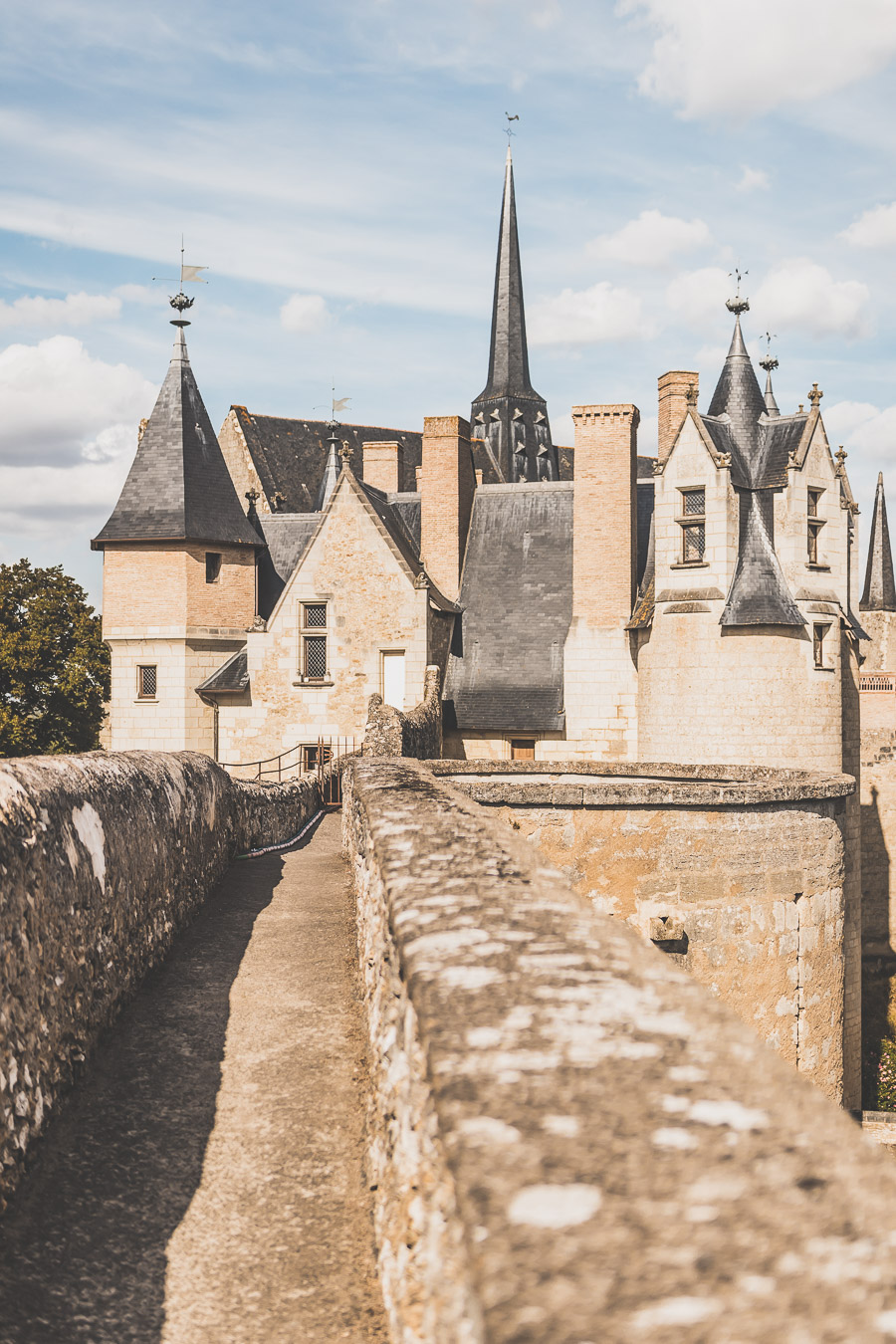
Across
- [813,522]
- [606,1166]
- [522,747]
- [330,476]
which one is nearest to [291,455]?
[330,476]

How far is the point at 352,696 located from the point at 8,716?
1348cm

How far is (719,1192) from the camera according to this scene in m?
1.59

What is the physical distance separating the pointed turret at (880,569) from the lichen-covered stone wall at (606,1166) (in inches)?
1958

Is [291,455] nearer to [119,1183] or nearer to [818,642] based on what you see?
[818,642]

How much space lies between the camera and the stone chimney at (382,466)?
32.2 meters

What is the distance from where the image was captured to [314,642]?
25.8 m

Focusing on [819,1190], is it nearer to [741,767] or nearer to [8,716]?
[741,767]

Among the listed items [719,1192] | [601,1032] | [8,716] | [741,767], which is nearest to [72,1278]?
[601,1032]

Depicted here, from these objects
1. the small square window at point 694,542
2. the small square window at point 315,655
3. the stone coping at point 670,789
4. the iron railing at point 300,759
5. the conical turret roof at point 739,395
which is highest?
the conical turret roof at point 739,395

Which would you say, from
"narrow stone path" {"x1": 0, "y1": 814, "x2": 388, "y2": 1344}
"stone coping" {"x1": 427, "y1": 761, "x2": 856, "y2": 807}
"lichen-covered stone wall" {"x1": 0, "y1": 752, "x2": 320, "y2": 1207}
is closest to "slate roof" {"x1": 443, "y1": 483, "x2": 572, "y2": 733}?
"stone coping" {"x1": 427, "y1": 761, "x2": 856, "y2": 807}

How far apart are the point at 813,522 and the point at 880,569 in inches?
1163

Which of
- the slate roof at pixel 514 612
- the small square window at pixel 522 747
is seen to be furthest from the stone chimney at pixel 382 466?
the small square window at pixel 522 747

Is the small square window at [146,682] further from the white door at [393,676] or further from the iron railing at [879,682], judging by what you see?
the iron railing at [879,682]

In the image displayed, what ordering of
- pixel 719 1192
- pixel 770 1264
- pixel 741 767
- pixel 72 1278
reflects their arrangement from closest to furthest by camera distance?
pixel 770 1264 → pixel 719 1192 → pixel 72 1278 → pixel 741 767
